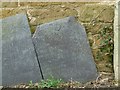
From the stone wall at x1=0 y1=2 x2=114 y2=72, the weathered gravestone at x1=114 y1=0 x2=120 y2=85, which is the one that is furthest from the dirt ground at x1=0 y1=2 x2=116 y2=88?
the weathered gravestone at x1=114 y1=0 x2=120 y2=85

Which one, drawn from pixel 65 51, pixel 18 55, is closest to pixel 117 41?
pixel 65 51

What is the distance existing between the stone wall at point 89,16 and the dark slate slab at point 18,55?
0.14m

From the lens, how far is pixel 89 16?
13.1 feet

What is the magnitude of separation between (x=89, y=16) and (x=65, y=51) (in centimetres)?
50

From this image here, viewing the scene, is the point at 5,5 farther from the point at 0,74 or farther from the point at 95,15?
the point at 95,15

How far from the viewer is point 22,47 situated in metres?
3.96

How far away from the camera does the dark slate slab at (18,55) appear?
3912mm

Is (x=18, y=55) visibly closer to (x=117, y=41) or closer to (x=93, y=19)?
(x=93, y=19)

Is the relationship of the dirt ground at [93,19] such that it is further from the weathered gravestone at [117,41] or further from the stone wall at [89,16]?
the weathered gravestone at [117,41]

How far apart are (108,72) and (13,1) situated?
141 cm

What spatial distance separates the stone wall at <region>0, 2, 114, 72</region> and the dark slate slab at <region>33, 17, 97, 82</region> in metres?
0.08

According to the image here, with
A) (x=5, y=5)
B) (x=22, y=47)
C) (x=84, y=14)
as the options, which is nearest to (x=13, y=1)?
Answer: (x=5, y=5)

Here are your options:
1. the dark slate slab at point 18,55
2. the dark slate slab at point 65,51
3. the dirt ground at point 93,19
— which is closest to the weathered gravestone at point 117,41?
the dirt ground at point 93,19

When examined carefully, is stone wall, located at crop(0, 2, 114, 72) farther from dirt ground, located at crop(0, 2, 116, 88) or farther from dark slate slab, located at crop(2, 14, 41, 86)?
dark slate slab, located at crop(2, 14, 41, 86)
